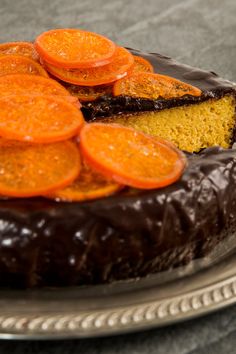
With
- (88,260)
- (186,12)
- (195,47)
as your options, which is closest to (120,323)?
(88,260)

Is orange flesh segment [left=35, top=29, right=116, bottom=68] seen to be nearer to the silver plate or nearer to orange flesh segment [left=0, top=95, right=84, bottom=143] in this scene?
orange flesh segment [left=0, top=95, right=84, bottom=143]

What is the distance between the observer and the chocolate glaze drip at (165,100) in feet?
14.3

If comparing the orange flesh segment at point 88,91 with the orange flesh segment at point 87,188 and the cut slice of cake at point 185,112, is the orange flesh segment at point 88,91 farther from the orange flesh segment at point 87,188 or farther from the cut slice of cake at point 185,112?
the orange flesh segment at point 87,188

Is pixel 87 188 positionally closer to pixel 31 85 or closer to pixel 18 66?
pixel 31 85

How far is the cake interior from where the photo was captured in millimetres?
4629

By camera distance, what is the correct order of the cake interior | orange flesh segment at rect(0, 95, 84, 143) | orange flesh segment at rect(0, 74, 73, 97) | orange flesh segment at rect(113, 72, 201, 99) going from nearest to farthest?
orange flesh segment at rect(0, 95, 84, 143) < orange flesh segment at rect(0, 74, 73, 97) < orange flesh segment at rect(113, 72, 201, 99) < the cake interior

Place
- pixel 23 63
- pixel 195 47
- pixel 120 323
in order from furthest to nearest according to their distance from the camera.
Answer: pixel 195 47
pixel 23 63
pixel 120 323

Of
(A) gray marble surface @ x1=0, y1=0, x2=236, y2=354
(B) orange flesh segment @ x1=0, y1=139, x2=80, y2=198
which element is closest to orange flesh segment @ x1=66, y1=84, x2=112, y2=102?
(B) orange flesh segment @ x1=0, y1=139, x2=80, y2=198

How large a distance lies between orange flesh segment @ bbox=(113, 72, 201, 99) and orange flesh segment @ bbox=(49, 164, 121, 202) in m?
1.21

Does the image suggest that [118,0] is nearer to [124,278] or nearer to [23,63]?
[23,63]

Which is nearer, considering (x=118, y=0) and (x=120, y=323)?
(x=120, y=323)

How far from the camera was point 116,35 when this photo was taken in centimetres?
727

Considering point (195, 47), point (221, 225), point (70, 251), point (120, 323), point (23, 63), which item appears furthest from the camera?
point (195, 47)

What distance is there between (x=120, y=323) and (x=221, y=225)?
0.80 m
